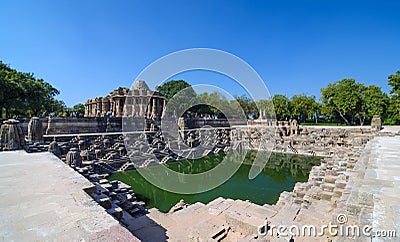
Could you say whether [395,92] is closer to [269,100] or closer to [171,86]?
[269,100]

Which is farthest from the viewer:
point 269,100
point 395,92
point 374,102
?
point 269,100

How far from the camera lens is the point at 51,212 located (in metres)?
2.03

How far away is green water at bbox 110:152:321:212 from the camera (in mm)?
8484

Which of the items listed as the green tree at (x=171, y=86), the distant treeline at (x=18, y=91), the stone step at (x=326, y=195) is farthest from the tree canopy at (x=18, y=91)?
the stone step at (x=326, y=195)

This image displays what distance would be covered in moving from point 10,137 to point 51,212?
19.8ft

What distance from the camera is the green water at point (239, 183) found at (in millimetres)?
8484

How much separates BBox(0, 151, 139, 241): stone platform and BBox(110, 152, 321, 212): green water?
5147 millimetres

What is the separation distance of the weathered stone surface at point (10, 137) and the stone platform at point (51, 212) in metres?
3.75

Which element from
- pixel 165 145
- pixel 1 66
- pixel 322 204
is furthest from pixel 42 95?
pixel 322 204

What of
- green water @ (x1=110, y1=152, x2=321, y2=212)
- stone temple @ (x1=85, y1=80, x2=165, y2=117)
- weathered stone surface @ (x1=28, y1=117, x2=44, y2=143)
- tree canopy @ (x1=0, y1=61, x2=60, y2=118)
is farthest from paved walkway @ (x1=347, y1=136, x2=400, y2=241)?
tree canopy @ (x1=0, y1=61, x2=60, y2=118)

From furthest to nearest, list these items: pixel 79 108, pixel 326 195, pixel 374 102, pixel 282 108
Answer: pixel 79 108 < pixel 282 108 < pixel 374 102 < pixel 326 195

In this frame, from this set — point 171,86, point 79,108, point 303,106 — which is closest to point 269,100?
point 303,106

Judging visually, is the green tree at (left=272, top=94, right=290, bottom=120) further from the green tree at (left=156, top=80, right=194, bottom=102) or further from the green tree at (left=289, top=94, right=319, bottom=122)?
the green tree at (left=156, top=80, right=194, bottom=102)

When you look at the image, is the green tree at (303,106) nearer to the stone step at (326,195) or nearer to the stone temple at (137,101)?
the stone temple at (137,101)
